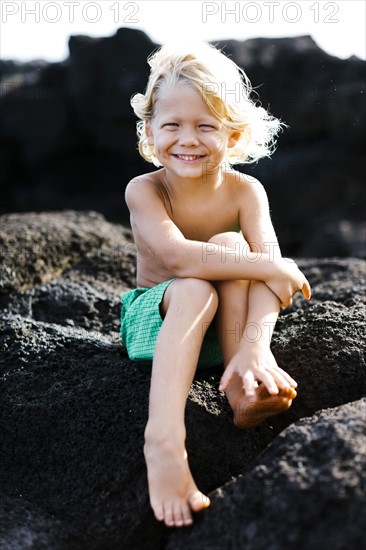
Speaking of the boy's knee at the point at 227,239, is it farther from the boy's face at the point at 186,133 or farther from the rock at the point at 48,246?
the rock at the point at 48,246

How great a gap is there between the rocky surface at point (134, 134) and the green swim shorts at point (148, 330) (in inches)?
158

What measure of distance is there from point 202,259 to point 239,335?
250 millimetres

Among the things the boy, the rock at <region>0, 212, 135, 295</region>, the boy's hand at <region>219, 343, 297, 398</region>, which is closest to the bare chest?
the boy

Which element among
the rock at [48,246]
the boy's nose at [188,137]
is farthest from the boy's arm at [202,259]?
the rock at [48,246]

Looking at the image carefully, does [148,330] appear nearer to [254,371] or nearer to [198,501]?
[254,371]

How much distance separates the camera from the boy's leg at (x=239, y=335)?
6.95ft

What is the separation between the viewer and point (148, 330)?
239cm

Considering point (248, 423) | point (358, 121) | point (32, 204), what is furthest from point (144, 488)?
point (32, 204)

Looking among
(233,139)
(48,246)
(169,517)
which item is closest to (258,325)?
(169,517)

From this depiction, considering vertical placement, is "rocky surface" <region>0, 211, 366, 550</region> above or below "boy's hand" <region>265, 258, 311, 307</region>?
below

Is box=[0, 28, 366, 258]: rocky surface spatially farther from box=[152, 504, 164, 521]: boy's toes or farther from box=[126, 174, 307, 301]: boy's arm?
box=[152, 504, 164, 521]: boy's toes

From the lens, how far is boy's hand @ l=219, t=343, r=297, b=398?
6.75 ft

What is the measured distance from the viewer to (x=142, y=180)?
2643mm

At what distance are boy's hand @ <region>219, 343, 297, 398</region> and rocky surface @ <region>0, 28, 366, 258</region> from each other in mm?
4292
